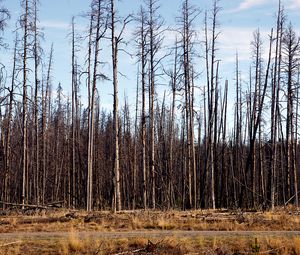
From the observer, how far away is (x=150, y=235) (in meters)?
12.7

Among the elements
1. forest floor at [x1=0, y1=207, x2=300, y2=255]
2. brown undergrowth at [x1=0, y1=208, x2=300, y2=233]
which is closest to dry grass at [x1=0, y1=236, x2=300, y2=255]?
forest floor at [x1=0, y1=207, x2=300, y2=255]

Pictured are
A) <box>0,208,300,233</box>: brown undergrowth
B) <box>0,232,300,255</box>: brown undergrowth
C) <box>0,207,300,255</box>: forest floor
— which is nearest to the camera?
<box>0,232,300,255</box>: brown undergrowth

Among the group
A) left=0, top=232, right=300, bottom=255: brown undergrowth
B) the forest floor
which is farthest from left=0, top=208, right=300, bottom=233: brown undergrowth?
left=0, top=232, right=300, bottom=255: brown undergrowth

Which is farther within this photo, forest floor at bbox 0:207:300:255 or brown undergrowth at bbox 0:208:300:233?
brown undergrowth at bbox 0:208:300:233

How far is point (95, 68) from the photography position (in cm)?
2189

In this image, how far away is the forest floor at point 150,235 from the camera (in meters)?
10.8

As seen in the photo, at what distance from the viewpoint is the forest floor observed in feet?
35.3

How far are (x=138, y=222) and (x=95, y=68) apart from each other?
31.2 ft

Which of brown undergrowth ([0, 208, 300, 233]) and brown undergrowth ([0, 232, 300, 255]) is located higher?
brown undergrowth ([0, 208, 300, 233])

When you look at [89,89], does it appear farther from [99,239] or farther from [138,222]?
[99,239]

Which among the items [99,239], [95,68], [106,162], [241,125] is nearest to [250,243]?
[99,239]

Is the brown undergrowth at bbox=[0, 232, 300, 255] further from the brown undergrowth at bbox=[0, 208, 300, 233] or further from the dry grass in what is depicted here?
the brown undergrowth at bbox=[0, 208, 300, 233]

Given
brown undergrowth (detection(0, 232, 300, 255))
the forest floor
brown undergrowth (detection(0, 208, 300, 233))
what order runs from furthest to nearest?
brown undergrowth (detection(0, 208, 300, 233)) < the forest floor < brown undergrowth (detection(0, 232, 300, 255))

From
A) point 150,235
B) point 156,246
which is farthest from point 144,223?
point 156,246
